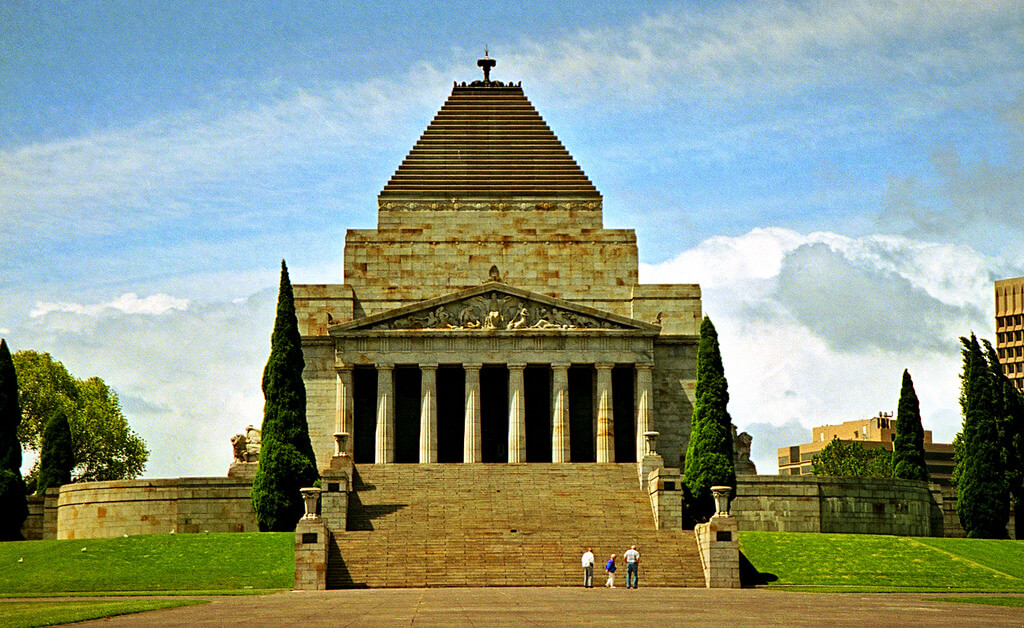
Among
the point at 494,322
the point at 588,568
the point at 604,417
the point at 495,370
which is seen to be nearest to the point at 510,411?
the point at 495,370

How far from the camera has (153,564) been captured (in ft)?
166

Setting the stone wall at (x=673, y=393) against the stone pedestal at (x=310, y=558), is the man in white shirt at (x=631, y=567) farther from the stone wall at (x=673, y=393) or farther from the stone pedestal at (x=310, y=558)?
the stone wall at (x=673, y=393)

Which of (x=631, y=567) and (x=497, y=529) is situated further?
(x=497, y=529)

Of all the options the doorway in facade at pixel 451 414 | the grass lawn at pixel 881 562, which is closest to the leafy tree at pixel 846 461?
the doorway in facade at pixel 451 414

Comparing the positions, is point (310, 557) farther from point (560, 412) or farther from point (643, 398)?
point (643, 398)

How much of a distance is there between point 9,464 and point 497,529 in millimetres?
23217

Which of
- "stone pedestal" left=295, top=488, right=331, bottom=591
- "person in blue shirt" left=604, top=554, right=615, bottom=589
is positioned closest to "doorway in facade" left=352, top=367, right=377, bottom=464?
"stone pedestal" left=295, top=488, right=331, bottom=591

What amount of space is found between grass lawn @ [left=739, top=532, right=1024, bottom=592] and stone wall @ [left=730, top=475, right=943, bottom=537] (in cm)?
587

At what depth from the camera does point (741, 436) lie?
223 ft

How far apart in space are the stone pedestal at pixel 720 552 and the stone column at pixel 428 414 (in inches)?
829

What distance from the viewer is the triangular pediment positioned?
2758 inches

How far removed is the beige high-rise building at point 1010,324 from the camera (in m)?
158

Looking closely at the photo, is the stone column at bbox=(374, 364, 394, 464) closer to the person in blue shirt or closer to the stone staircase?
the stone staircase

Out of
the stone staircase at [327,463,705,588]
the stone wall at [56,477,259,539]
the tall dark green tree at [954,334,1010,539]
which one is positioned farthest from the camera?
the tall dark green tree at [954,334,1010,539]
